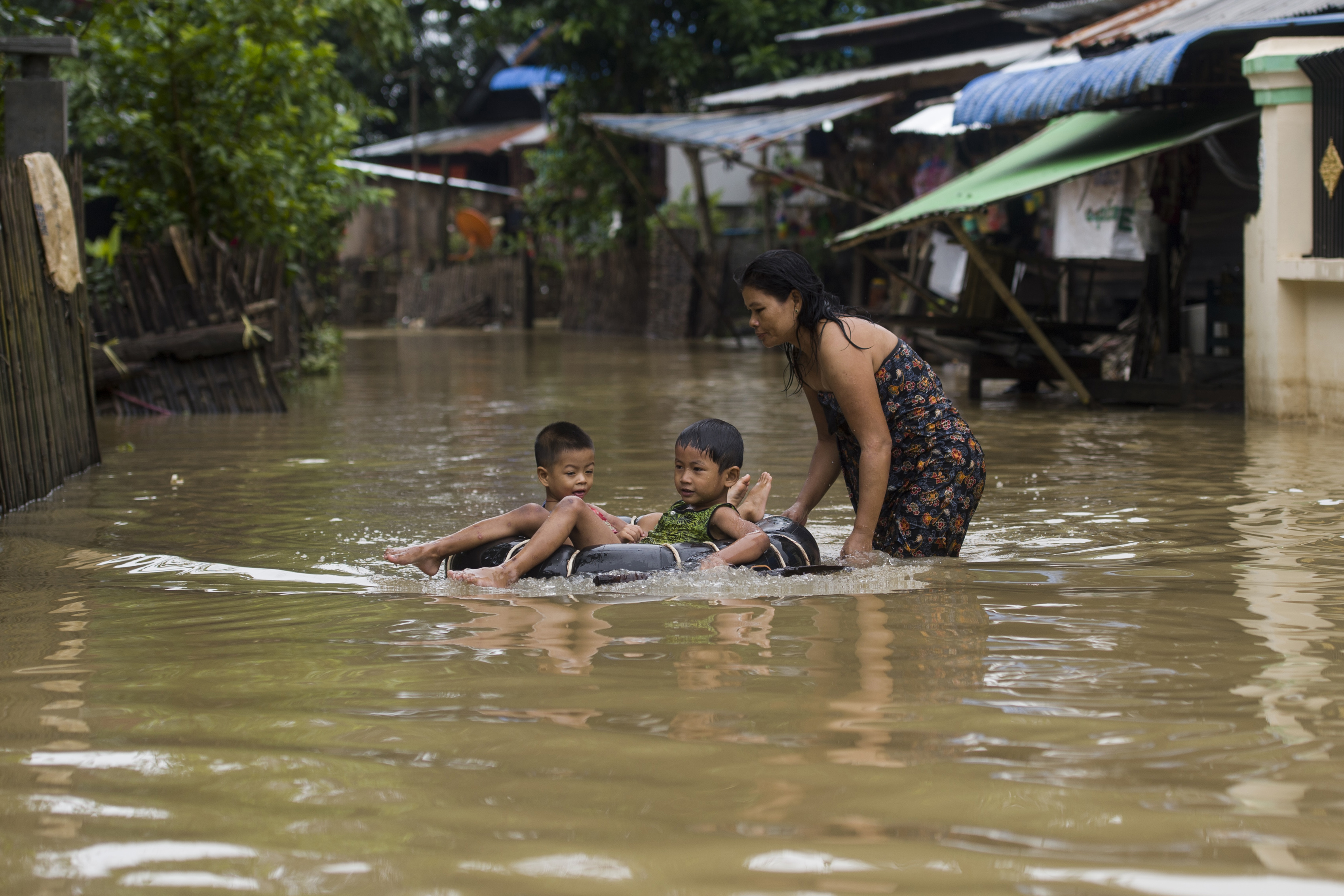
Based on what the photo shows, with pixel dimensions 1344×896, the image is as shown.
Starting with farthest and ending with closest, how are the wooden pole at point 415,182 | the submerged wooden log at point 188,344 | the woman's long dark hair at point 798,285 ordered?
1. the wooden pole at point 415,182
2. the submerged wooden log at point 188,344
3. the woman's long dark hair at point 798,285

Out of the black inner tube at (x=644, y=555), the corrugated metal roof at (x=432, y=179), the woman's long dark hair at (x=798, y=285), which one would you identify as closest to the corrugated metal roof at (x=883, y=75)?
the woman's long dark hair at (x=798, y=285)

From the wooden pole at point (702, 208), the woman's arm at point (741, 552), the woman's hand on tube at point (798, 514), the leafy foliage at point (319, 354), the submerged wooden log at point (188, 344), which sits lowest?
the woman's arm at point (741, 552)

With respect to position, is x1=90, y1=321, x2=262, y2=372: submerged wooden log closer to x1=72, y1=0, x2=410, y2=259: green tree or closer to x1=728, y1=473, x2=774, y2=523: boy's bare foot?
x1=72, y1=0, x2=410, y2=259: green tree

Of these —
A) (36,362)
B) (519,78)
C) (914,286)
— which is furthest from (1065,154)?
(519,78)

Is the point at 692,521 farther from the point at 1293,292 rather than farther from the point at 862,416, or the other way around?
the point at 1293,292

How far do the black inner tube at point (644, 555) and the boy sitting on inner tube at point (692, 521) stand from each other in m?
0.04

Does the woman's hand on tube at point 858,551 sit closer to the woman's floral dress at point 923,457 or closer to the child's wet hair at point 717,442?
the woman's floral dress at point 923,457

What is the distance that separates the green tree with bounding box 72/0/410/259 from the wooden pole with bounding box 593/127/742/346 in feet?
22.5

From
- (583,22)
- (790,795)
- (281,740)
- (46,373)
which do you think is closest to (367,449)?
(46,373)

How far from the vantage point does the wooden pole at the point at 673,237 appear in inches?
778

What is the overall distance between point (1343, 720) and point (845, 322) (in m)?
2.35

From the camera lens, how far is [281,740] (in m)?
3.00

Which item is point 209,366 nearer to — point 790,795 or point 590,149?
point 790,795

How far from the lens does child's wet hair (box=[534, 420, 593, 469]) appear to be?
5.11m
